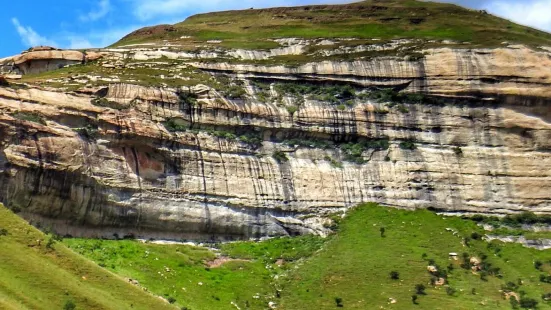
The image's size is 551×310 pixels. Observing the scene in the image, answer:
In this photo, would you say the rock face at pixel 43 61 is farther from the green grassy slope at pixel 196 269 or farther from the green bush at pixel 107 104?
the green grassy slope at pixel 196 269

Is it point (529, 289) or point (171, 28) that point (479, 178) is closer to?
point (529, 289)

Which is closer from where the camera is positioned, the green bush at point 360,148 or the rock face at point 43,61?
the green bush at point 360,148

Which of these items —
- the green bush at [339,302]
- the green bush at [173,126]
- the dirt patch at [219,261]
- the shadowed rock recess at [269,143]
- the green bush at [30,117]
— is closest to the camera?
the green bush at [339,302]

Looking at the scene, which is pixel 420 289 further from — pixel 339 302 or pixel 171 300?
pixel 171 300

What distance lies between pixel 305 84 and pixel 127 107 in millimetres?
20864

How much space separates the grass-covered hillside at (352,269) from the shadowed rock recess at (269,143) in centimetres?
317

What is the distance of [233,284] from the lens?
49531 mm

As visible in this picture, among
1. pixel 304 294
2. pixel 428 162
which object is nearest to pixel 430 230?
pixel 428 162

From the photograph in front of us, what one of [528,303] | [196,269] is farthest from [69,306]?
[528,303]

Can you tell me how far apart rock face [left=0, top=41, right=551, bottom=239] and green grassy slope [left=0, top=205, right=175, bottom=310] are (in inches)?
434

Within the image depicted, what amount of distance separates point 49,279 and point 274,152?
31.9 m

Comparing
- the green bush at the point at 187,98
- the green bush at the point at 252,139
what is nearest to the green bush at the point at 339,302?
the green bush at the point at 252,139

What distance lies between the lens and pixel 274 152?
63844 mm

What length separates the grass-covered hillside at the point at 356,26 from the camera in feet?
272
